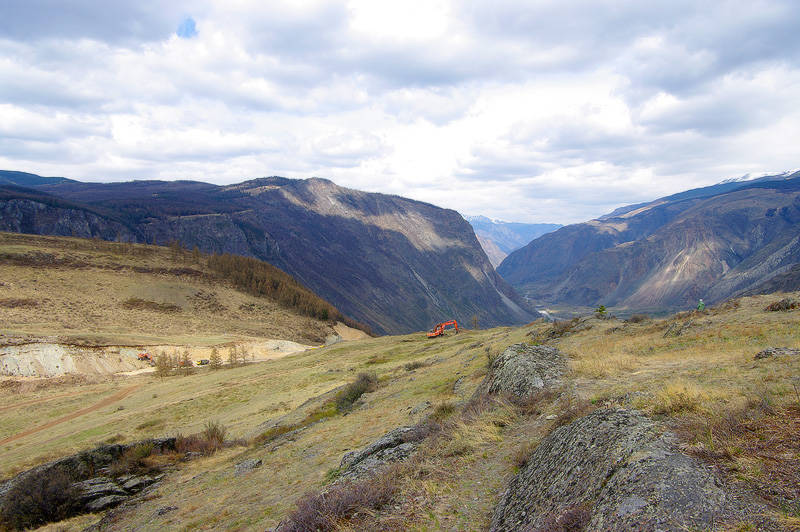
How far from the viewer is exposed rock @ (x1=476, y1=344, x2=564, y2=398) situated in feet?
38.1

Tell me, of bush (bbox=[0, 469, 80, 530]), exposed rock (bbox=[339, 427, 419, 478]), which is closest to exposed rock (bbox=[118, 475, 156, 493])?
bush (bbox=[0, 469, 80, 530])

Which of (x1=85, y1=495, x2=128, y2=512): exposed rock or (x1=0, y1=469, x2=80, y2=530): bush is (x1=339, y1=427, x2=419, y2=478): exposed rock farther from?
(x1=0, y1=469, x2=80, y2=530): bush

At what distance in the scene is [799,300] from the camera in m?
17.8

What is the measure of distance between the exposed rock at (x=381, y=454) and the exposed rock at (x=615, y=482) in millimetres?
3209

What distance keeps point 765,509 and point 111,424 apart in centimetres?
3313

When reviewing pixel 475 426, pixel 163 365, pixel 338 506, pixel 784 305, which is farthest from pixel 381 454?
pixel 163 365

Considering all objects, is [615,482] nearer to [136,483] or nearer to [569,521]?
[569,521]

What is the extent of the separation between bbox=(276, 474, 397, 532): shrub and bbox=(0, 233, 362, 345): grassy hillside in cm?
5367

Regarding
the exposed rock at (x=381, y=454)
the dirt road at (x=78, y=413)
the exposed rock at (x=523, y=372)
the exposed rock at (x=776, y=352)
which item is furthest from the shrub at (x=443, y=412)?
the dirt road at (x=78, y=413)

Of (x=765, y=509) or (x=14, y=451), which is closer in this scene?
(x=765, y=509)

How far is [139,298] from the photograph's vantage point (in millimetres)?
66500

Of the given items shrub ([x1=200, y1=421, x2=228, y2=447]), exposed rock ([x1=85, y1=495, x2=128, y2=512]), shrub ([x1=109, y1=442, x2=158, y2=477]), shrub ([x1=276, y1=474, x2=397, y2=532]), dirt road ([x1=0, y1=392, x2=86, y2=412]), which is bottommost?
dirt road ([x1=0, y1=392, x2=86, y2=412])

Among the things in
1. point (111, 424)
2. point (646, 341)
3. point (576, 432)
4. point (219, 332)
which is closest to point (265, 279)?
point (219, 332)

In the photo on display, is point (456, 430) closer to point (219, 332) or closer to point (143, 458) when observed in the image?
point (143, 458)
